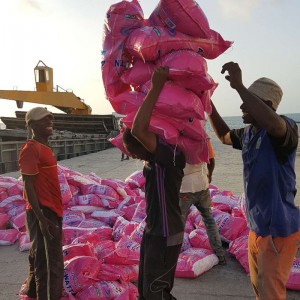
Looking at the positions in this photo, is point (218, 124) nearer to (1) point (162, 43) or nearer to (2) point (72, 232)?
(1) point (162, 43)

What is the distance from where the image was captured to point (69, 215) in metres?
5.04

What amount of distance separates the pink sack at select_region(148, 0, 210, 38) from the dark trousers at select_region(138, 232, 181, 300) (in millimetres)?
1323

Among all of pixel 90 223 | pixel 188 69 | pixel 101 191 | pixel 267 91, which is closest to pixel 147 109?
pixel 188 69

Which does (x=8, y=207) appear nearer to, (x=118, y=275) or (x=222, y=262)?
(x=118, y=275)

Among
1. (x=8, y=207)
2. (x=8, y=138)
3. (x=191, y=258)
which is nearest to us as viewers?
(x=191, y=258)

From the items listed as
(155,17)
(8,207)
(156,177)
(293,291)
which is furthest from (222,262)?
(8,207)

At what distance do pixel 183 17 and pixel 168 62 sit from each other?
1.01 ft

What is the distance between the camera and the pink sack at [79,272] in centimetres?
301

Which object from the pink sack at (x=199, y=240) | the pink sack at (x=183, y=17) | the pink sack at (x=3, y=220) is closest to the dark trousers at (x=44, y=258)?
the pink sack at (x=183, y=17)

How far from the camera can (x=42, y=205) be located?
274cm

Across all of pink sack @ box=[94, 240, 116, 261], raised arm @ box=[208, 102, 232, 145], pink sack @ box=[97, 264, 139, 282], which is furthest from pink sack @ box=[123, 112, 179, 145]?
pink sack @ box=[94, 240, 116, 261]

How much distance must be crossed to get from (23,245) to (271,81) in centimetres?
350

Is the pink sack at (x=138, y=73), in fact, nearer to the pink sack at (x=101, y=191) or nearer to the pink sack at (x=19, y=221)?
the pink sack at (x=19, y=221)

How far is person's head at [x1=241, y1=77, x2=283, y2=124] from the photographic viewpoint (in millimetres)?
2133
